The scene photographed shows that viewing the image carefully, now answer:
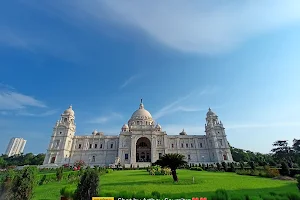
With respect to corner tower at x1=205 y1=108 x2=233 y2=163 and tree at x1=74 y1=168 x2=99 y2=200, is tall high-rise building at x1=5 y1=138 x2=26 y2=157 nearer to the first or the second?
corner tower at x1=205 y1=108 x2=233 y2=163

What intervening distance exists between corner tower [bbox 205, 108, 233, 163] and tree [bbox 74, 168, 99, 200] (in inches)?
1997

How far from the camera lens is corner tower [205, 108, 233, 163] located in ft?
169

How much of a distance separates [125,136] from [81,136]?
15.5m

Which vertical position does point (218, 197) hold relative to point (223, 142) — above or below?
below

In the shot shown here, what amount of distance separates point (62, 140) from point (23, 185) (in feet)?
168

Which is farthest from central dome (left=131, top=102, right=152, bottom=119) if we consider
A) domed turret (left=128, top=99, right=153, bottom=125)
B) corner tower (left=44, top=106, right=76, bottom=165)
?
corner tower (left=44, top=106, right=76, bottom=165)

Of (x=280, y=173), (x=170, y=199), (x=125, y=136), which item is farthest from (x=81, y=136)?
(x=170, y=199)

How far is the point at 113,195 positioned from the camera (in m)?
6.34

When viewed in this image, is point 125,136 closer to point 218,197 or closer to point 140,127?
point 140,127

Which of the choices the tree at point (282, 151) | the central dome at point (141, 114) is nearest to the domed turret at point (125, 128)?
the central dome at point (141, 114)

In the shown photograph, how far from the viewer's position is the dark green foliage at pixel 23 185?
6.84 m

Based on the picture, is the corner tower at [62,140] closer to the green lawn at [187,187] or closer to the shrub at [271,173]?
the green lawn at [187,187]

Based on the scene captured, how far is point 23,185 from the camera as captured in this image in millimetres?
6945

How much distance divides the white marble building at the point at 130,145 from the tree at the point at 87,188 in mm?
44808
